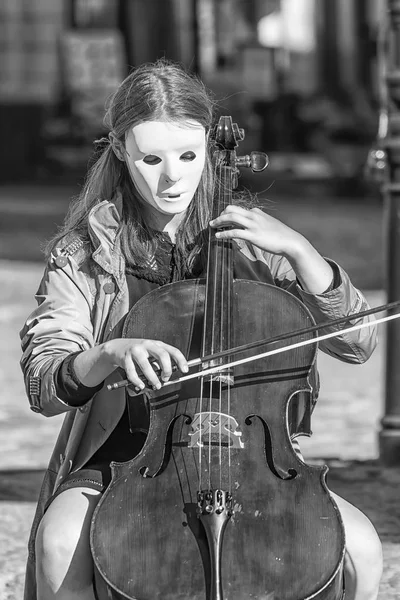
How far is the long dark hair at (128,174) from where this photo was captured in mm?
2650

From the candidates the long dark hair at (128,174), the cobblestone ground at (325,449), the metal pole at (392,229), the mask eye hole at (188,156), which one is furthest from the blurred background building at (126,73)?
the mask eye hole at (188,156)

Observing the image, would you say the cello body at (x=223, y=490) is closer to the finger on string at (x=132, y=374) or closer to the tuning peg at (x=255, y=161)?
the finger on string at (x=132, y=374)

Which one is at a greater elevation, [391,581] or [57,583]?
[391,581]

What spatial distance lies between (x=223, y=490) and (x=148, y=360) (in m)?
0.29

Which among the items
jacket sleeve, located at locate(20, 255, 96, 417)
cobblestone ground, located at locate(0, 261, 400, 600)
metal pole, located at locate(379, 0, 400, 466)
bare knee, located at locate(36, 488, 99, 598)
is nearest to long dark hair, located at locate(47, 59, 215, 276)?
jacket sleeve, located at locate(20, 255, 96, 417)

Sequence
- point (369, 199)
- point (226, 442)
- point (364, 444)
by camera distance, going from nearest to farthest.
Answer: point (226, 442), point (364, 444), point (369, 199)

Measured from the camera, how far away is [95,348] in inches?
95.0

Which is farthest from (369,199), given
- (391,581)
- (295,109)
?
(391,581)

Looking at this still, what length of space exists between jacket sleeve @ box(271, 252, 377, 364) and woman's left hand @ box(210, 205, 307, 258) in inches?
5.2

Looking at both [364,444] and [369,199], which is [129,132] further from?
[369,199]

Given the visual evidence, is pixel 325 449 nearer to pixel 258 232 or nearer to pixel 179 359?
pixel 258 232

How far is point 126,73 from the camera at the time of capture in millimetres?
17656

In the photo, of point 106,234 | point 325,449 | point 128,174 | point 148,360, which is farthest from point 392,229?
point 148,360

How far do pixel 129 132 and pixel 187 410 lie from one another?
0.64m
